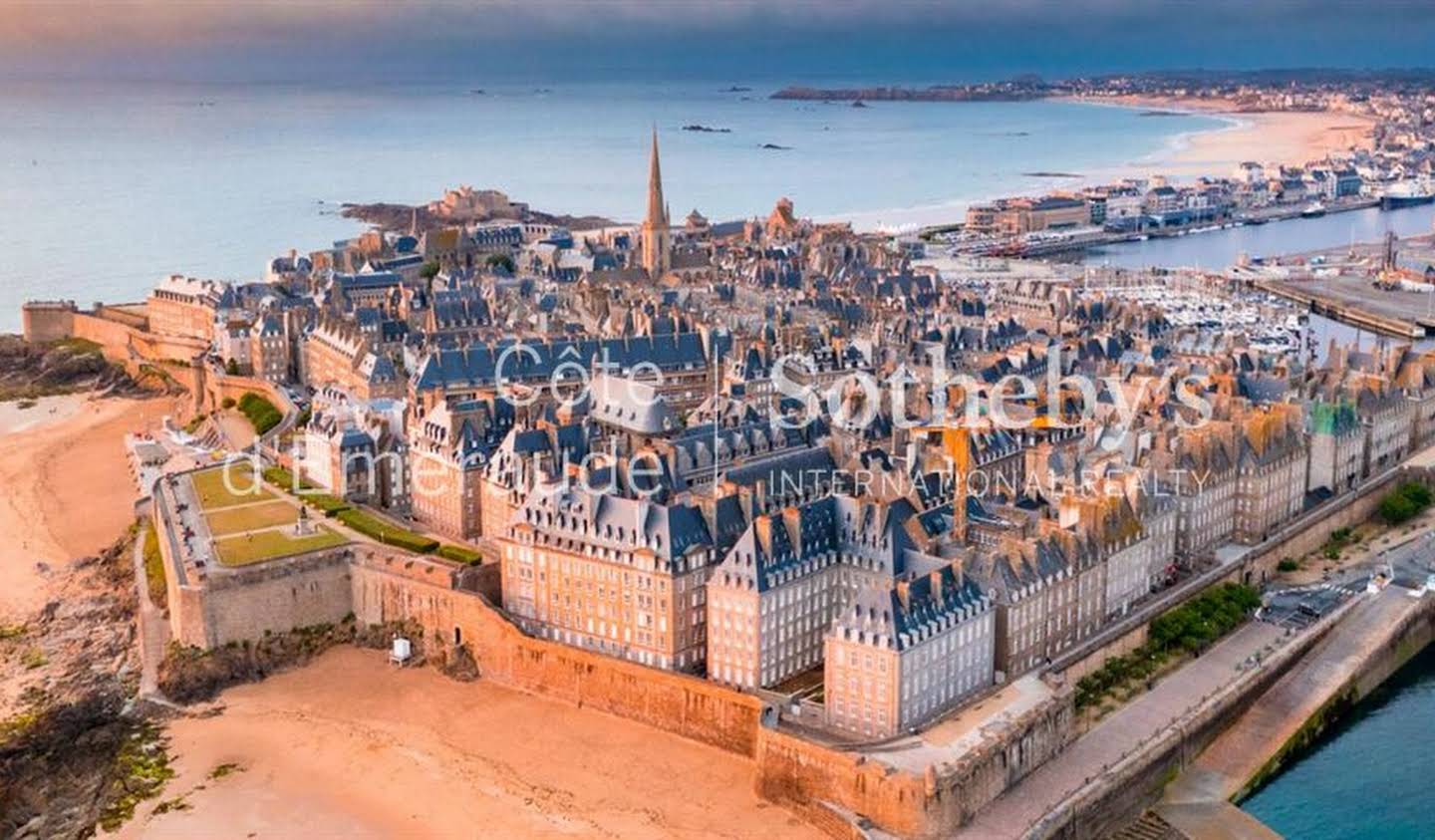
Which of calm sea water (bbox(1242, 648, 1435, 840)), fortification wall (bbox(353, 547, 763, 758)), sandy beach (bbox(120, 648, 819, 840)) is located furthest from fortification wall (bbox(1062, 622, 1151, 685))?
sandy beach (bbox(120, 648, 819, 840))

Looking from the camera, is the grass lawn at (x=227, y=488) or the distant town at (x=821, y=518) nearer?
the distant town at (x=821, y=518)

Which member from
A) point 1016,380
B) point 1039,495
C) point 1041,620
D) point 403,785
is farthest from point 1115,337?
point 403,785

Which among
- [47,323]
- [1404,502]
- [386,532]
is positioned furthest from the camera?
[47,323]

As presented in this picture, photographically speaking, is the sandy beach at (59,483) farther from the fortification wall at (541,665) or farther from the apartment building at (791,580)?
the apartment building at (791,580)

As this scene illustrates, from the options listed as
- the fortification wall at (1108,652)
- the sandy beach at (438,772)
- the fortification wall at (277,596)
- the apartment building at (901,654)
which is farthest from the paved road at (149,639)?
the fortification wall at (1108,652)

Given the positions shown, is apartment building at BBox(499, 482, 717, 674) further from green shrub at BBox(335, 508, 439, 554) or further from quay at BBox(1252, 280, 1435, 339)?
quay at BBox(1252, 280, 1435, 339)

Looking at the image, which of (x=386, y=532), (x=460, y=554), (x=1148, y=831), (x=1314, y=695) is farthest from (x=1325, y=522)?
(x=386, y=532)

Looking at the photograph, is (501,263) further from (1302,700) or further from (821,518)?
(1302,700)
